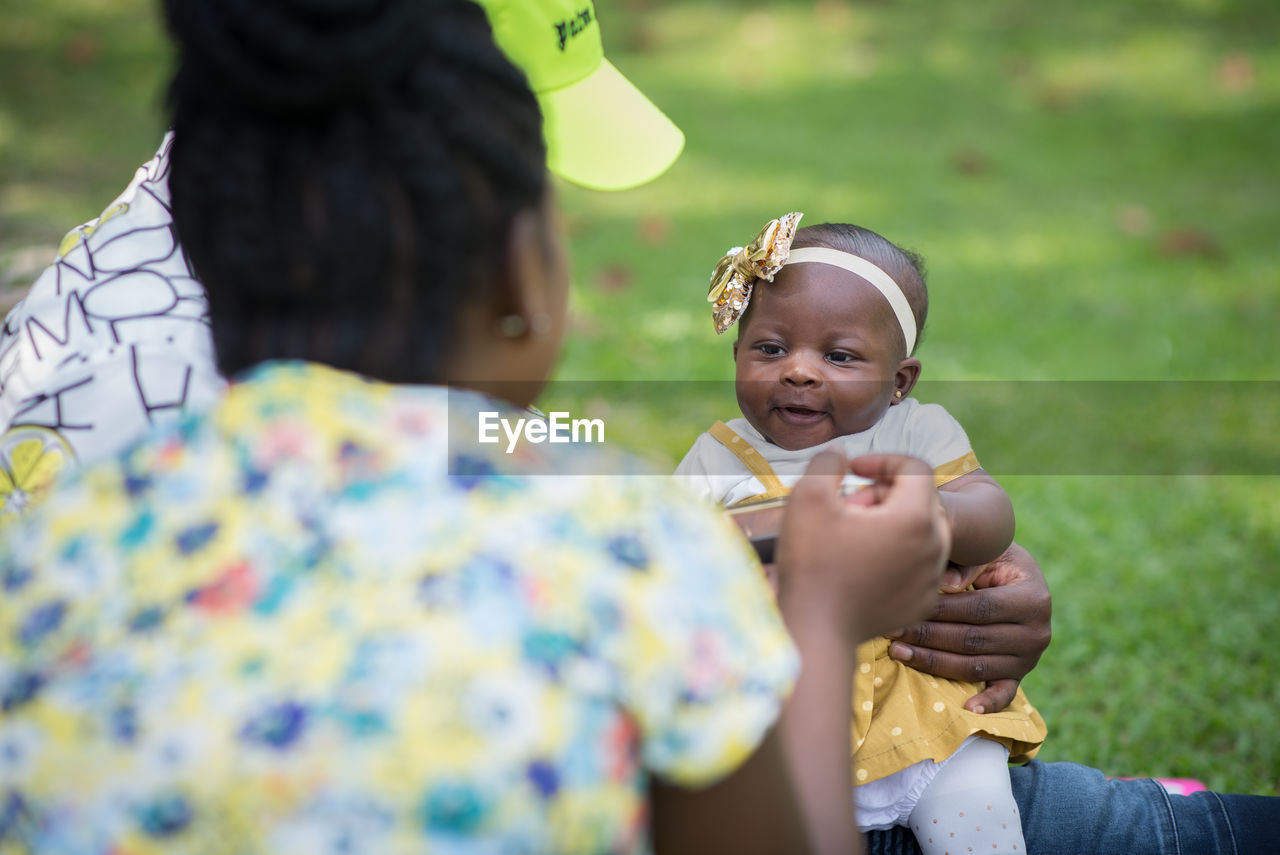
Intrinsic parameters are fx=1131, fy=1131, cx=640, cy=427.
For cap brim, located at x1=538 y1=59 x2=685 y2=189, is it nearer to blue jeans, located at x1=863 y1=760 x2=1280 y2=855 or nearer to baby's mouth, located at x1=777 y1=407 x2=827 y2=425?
baby's mouth, located at x1=777 y1=407 x2=827 y2=425

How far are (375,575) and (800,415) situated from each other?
1506 millimetres

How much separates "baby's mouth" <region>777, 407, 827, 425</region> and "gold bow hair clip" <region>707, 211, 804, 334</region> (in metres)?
0.23

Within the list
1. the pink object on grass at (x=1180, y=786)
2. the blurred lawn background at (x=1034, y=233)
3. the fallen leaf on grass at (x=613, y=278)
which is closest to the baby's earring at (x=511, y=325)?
the blurred lawn background at (x=1034, y=233)

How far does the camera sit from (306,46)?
1108 millimetres

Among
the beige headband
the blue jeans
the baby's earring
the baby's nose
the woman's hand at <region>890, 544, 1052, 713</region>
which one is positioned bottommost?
the blue jeans

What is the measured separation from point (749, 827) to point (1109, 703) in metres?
2.65

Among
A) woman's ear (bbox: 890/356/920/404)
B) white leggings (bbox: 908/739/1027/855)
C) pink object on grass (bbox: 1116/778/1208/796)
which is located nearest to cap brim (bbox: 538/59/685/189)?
woman's ear (bbox: 890/356/920/404)

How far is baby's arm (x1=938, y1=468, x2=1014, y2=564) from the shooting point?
79.4 inches

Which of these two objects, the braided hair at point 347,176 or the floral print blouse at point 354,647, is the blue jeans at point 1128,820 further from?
the braided hair at point 347,176

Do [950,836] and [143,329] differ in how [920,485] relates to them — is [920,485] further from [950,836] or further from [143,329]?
[143,329]

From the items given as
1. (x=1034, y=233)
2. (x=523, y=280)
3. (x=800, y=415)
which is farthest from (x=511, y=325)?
(x=1034, y=233)

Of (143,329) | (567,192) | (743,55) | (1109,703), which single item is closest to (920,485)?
(143,329)

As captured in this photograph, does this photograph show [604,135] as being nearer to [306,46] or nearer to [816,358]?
[816,358]

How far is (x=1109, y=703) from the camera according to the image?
3.40 m
